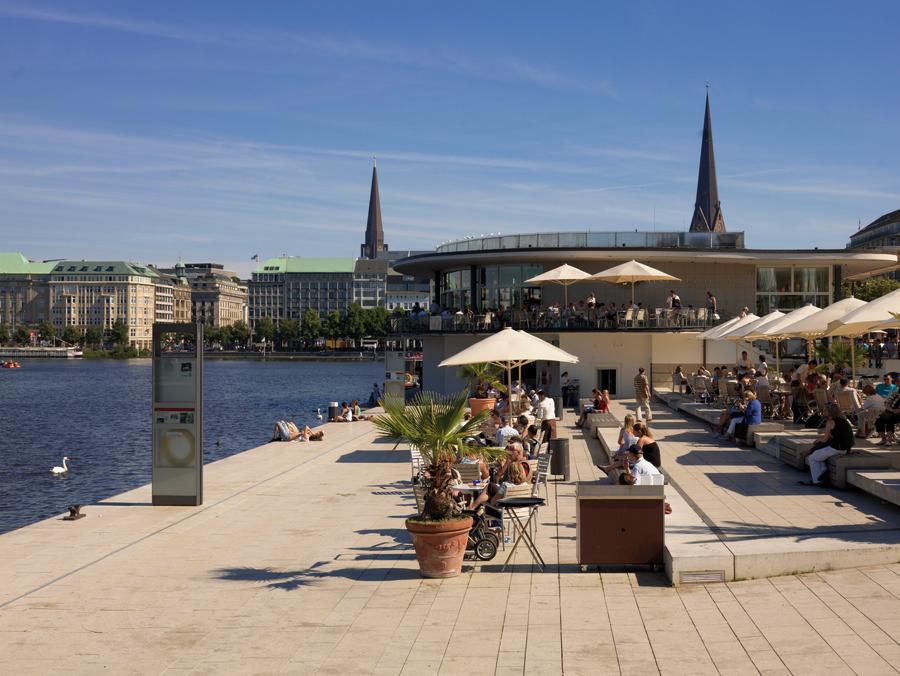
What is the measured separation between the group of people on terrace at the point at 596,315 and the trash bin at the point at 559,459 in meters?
22.7

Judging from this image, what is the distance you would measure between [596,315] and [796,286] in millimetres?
10423

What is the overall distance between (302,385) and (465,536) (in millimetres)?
94770

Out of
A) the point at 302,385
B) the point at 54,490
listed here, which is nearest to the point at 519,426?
the point at 54,490

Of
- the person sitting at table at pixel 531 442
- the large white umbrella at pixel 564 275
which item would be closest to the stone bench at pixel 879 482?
the person sitting at table at pixel 531 442

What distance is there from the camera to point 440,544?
10.9 m

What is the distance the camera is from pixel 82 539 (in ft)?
44.7

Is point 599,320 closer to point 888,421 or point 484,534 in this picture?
point 888,421

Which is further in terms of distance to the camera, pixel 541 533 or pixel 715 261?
pixel 715 261

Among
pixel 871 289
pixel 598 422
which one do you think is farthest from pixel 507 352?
pixel 871 289

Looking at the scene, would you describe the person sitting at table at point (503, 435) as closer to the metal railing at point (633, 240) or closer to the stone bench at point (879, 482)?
the stone bench at point (879, 482)

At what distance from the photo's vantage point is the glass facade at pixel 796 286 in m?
44.6

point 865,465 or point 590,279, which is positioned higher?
point 590,279

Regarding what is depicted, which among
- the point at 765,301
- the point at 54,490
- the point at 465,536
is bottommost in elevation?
the point at 54,490

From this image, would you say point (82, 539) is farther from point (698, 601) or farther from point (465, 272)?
point (465, 272)
